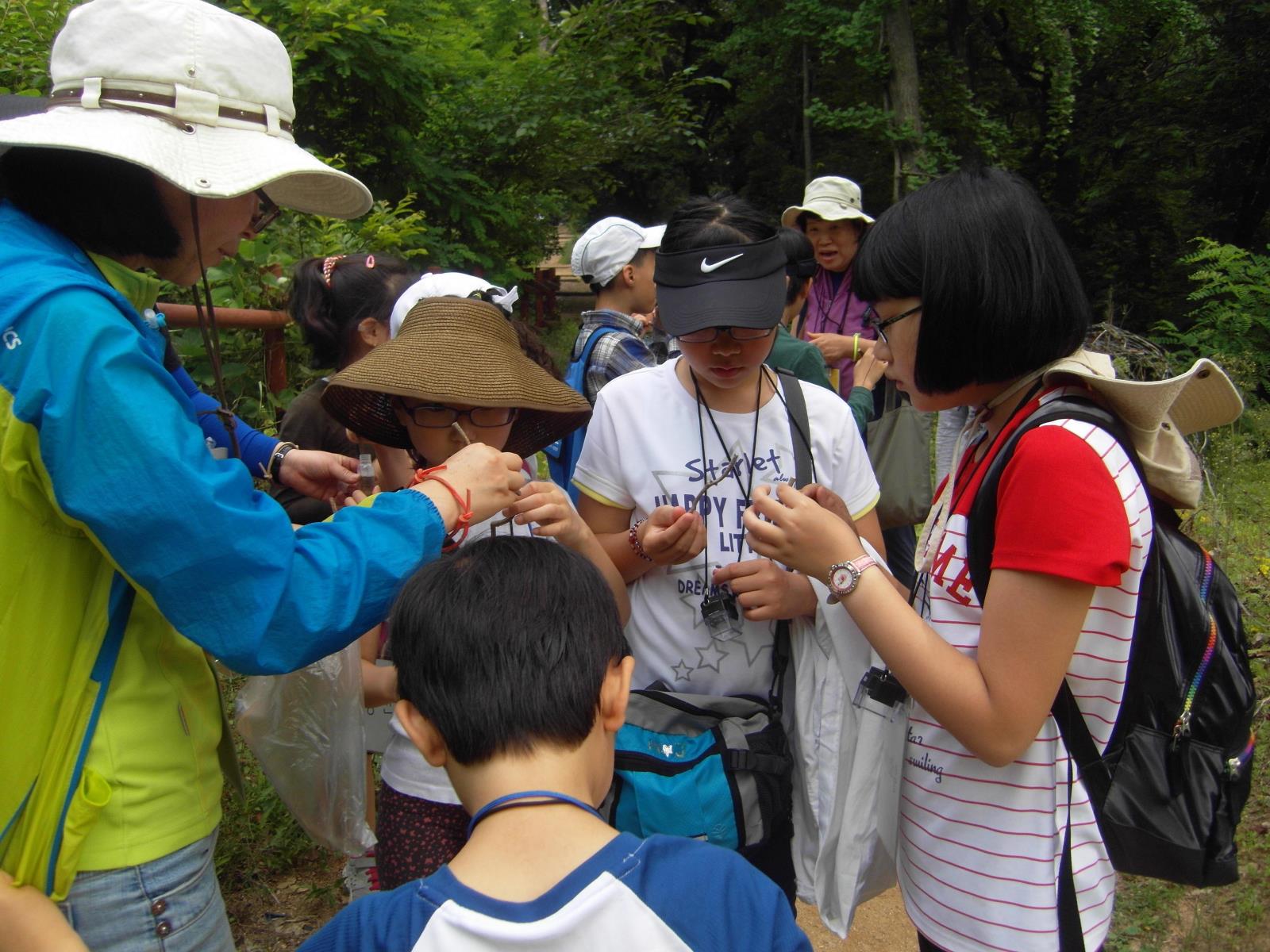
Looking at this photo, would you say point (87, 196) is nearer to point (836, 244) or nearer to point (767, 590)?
point (767, 590)

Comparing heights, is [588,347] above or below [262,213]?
below

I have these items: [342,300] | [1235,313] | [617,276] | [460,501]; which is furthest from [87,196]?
[1235,313]

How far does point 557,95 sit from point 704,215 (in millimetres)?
7419

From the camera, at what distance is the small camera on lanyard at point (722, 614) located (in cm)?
206

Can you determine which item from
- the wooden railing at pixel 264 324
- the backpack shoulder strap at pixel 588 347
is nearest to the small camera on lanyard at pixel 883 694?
the backpack shoulder strap at pixel 588 347

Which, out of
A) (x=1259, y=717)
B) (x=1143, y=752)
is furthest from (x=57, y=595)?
(x=1259, y=717)

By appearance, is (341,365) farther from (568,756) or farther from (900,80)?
(900,80)

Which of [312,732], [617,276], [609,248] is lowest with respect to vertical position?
[312,732]


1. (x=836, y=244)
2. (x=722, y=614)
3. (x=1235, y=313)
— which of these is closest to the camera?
(x=722, y=614)

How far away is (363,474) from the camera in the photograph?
230cm

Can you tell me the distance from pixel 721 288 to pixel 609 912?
4.80 ft

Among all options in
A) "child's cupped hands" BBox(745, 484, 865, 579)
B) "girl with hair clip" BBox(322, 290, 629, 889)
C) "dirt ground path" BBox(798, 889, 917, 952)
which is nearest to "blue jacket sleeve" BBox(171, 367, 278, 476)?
"girl with hair clip" BBox(322, 290, 629, 889)

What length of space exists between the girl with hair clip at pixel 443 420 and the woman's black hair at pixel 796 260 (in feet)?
7.05

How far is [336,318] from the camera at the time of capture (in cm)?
324
